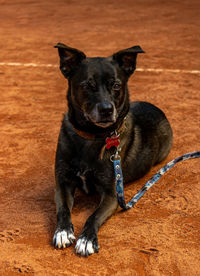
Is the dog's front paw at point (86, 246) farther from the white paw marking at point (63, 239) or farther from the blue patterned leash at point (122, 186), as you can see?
the blue patterned leash at point (122, 186)

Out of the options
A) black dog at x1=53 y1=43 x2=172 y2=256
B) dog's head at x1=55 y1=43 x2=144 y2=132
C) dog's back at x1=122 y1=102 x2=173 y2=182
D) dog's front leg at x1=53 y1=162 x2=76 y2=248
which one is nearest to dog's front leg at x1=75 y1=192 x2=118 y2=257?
black dog at x1=53 y1=43 x2=172 y2=256

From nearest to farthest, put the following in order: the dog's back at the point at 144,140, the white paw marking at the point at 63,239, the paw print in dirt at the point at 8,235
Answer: the white paw marking at the point at 63,239 < the paw print in dirt at the point at 8,235 < the dog's back at the point at 144,140

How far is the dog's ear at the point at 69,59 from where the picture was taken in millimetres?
4145

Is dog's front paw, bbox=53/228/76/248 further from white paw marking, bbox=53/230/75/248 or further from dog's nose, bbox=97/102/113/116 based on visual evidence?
dog's nose, bbox=97/102/113/116

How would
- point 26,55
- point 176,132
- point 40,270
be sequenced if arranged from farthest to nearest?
point 26,55 → point 176,132 → point 40,270

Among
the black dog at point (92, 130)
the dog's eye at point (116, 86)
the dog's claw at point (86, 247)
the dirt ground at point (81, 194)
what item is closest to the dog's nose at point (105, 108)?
the black dog at point (92, 130)

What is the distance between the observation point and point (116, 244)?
12.0ft

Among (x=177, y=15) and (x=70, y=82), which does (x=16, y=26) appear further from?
(x=70, y=82)

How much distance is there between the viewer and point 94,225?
3777mm

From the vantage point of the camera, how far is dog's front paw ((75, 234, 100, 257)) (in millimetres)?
3514

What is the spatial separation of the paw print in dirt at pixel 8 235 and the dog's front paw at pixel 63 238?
369mm

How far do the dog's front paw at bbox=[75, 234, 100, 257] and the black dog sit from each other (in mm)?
48

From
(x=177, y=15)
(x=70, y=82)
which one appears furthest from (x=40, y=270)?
(x=177, y=15)

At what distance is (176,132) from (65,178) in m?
2.28
